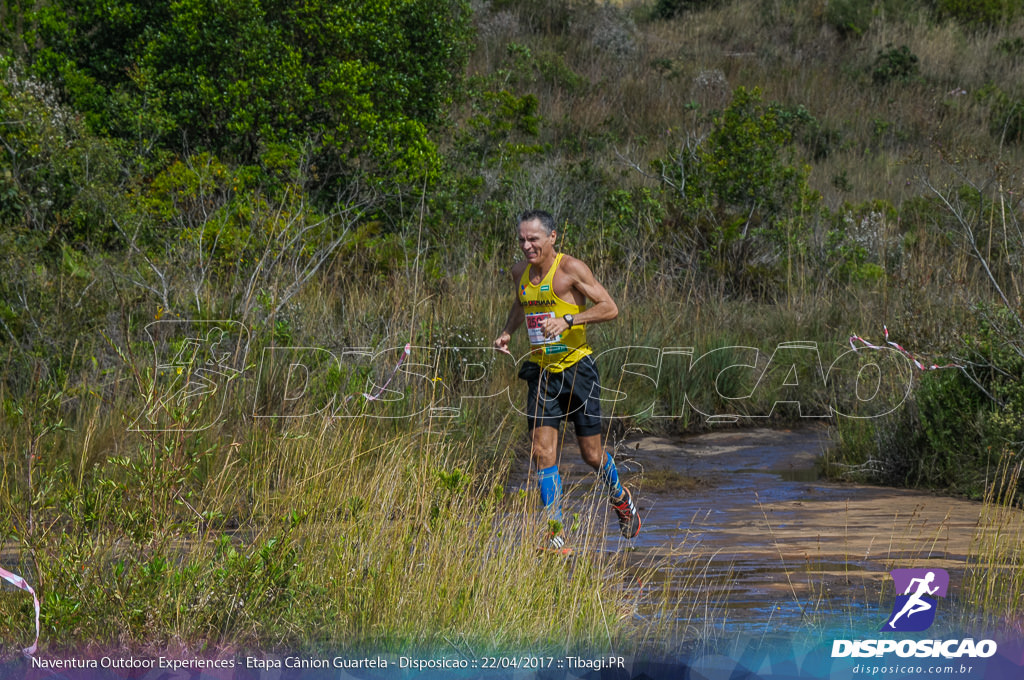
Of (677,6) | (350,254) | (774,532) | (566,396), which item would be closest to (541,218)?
(566,396)

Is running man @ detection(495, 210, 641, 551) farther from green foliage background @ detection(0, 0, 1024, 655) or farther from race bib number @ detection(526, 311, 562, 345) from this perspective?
green foliage background @ detection(0, 0, 1024, 655)

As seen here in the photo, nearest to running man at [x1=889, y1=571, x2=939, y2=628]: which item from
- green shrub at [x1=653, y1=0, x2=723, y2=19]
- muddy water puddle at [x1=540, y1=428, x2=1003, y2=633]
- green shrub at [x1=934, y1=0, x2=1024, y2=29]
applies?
muddy water puddle at [x1=540, y1=428, x2=1003, y2=633]

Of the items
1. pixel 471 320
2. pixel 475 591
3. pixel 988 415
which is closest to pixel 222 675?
pixel 475 591

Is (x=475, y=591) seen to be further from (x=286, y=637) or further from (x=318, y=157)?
(x=318, y=157)

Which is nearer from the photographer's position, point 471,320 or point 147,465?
point 147,465

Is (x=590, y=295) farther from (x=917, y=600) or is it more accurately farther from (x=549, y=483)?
(x=917, y=600)

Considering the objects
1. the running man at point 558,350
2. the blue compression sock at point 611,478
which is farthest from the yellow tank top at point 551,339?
the blue compression sock at point 611,478

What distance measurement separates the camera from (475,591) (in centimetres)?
465

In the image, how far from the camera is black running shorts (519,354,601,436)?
7180mm

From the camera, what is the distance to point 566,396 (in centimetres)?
725

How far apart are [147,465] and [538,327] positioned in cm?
299

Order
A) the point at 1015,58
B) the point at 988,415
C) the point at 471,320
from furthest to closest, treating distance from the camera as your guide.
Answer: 1. the point at 1015,58
2. the point at 471,320
3. the point at 988,415

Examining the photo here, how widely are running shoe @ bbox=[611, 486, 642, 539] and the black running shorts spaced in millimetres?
512

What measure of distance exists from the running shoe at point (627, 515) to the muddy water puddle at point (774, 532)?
7 centimetres
